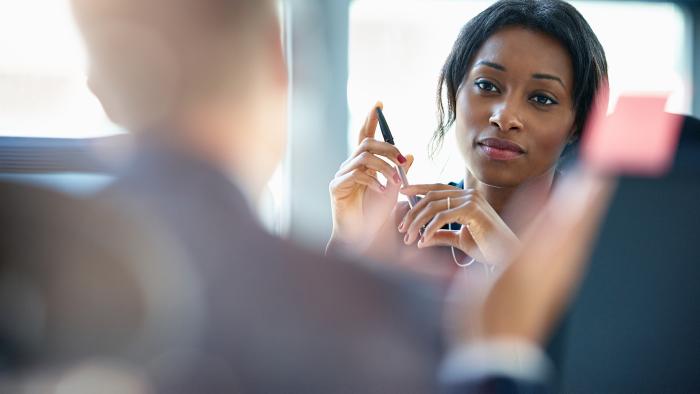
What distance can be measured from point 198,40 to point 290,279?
149mm

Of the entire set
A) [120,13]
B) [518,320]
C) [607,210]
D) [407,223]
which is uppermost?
[120,13]

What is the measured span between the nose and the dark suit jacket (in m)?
0.86

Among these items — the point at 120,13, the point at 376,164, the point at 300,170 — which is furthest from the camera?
the point at 300,170

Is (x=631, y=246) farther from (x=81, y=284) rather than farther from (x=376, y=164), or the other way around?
(x=376, y=164)

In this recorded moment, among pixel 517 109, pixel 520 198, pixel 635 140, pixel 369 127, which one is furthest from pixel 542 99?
pixel 635 140

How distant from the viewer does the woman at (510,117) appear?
1.31 m

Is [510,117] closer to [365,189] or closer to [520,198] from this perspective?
[520,198]

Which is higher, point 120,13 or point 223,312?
point 120,13

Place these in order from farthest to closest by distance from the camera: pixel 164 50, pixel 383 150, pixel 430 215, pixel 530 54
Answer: pixel 530 54 < pixel 383 150 < pixel 430 215 < pixel 164 50

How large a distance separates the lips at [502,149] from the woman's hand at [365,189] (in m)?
0.16

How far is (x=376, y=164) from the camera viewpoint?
124cm

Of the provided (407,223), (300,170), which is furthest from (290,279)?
(300,170)

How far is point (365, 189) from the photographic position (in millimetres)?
1360

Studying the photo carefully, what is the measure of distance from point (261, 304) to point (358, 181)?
0.85 m
